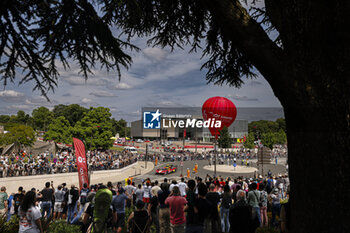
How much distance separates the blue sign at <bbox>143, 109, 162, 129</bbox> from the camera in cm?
9981

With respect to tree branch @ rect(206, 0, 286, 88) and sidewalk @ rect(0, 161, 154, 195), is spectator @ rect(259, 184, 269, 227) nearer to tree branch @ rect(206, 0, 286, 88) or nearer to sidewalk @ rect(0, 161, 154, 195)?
tree branch @ rect(206, 0, 286, 88)

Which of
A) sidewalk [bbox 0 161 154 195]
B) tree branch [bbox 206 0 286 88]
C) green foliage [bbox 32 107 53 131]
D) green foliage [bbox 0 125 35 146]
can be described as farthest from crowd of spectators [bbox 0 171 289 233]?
green foliage [bbox 32 107 53 131]

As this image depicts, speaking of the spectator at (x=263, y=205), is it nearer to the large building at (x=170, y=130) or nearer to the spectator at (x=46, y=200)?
the spectator at (x=46, y=200)

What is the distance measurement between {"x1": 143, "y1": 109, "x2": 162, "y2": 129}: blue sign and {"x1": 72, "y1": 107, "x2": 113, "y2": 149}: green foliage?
49.0 metres

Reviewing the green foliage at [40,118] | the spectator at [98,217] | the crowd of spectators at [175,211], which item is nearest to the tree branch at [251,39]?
the crowd of spectators at [175,211]

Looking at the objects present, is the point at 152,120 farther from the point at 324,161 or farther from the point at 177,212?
the point at 324,161

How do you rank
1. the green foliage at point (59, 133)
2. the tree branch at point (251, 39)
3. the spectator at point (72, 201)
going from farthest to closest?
the green foliage at point (59, 133), the spectator at point (72, 201), the tree branch at point (251, 39)

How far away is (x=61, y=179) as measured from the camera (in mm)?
25234

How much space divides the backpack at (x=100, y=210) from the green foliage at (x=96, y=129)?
43424 millimetres

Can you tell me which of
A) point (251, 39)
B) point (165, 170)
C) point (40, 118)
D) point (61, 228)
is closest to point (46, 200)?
point (61, 228)

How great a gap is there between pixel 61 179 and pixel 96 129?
920 inches

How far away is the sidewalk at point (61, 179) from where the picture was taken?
837 inches

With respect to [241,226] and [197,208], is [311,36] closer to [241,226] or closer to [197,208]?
[241,226]

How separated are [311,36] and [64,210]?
9.64 meters
